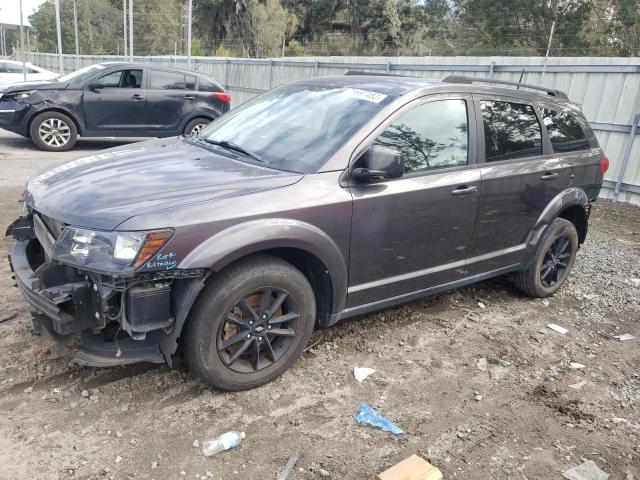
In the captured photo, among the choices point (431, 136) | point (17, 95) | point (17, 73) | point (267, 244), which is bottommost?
point (17, 73)

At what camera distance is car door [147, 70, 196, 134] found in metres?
10.4

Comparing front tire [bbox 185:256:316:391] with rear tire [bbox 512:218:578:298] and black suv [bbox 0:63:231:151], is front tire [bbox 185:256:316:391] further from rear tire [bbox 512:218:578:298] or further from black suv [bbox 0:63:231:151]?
black suv [bbox 0:63:231:151]

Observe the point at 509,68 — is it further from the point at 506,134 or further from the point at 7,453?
the point at 7,453

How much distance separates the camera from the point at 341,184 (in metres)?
3.21

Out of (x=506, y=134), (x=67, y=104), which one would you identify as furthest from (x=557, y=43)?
(x=506, y=134)

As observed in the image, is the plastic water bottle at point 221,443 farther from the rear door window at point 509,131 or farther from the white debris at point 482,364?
the rear door window at point 509,131

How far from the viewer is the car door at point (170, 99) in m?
10.4

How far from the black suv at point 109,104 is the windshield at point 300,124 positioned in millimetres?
6760

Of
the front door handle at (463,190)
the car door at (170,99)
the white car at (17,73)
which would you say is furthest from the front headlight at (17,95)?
the white car at (17,73)

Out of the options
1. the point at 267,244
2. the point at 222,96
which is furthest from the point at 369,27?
the point at 267,244

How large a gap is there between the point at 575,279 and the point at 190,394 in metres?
4.16

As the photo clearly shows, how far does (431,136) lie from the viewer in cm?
372

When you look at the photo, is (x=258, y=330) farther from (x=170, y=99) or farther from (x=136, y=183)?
(x=170, y=99)

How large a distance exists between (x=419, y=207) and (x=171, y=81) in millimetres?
8349
